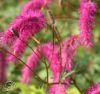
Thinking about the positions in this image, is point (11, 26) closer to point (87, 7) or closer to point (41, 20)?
point (41, 20)

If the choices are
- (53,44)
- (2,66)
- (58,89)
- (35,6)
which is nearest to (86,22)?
(53,44)

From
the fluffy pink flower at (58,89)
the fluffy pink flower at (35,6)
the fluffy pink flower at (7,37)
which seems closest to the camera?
the fluffy pink flower at (7,37)

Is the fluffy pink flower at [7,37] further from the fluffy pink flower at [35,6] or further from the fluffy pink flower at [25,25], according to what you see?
the fluffy pink flower at [35,6]

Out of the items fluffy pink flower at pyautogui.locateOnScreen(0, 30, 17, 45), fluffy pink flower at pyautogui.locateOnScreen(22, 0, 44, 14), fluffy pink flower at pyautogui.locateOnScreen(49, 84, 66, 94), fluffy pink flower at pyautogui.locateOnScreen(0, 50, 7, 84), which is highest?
fluffy pink flower at pyautogui.locateOnScreen(22, 0, 44, 14)

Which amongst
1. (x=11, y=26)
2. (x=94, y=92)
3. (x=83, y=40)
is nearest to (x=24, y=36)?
(x=11, y=26)

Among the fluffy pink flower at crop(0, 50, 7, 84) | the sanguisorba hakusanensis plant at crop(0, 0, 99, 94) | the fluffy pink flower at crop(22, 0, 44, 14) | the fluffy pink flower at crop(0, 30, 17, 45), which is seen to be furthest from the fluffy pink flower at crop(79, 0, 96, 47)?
the fluffy pink flower at crop(0, 50, 7, 84)

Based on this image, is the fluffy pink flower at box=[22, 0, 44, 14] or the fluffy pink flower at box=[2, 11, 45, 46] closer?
the fluffy pink flower at box=[2, 11, 45, 46]

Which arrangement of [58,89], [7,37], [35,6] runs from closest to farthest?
[7,37] → [58,89] → [35,6]

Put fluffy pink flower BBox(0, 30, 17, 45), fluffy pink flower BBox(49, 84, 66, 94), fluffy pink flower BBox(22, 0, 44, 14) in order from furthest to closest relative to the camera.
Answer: fluffy pink flower BBox(22, 0, 44, 14)
fluffy pink flower BBox(49, 84, 66, 94)
fluffy pink flower BBox(0, 30, 17, 45)

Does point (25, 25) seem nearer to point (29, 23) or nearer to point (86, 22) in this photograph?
point (29, 23)

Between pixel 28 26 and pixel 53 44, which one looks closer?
pixel 28 26

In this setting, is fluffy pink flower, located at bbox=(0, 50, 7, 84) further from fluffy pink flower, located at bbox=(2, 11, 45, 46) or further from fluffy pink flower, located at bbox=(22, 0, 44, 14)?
fluffy pink flower, located at bbox=(2, 11, 45, 46)

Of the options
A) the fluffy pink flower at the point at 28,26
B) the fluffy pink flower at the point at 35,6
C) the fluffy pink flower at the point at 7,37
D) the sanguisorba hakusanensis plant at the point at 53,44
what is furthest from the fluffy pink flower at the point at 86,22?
the fluffy pink flower at the point at 35,6
